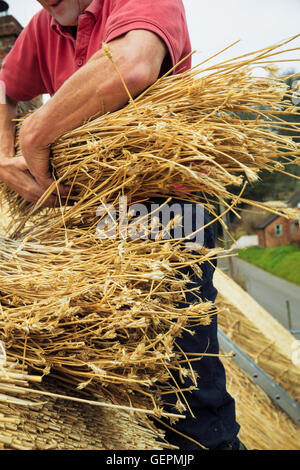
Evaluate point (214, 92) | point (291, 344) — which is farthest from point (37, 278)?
point (291, 344)

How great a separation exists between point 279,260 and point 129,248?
3367 millimetres

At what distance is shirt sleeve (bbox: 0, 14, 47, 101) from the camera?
1.10 meters

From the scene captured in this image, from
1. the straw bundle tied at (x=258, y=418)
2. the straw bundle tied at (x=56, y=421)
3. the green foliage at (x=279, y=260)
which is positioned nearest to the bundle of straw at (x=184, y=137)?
the straw bundle tied at (x=56, y=421)

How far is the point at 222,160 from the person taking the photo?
794 millimetres

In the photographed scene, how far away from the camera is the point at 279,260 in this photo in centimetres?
383

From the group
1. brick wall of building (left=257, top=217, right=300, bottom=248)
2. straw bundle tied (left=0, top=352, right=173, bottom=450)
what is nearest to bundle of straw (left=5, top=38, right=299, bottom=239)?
straw bundle tied (left=0, top=352, right=173, bottom=450)

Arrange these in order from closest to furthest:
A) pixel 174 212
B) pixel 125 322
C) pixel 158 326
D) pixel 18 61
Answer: pixel 125 322
pixel 158 326
pixel 174 212
pixel 18 61

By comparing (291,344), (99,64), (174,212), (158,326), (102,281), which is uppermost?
(99,64)

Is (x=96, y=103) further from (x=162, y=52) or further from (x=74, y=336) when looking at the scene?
(x=74, y=336)

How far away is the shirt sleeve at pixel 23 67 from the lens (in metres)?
1.10

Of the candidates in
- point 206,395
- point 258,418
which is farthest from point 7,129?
point 258,418

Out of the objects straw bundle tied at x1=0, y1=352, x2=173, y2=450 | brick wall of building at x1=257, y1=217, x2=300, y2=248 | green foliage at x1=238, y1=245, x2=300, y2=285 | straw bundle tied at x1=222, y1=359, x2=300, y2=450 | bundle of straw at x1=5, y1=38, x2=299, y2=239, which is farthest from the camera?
green foliage at x1=238, y1=245, x2=300, y2=285

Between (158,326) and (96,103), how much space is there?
0.45 m

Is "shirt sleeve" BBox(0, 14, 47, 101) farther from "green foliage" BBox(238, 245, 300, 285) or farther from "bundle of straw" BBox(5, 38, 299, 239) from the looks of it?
"green foliage" BBox(238, 245, 300, 285)
